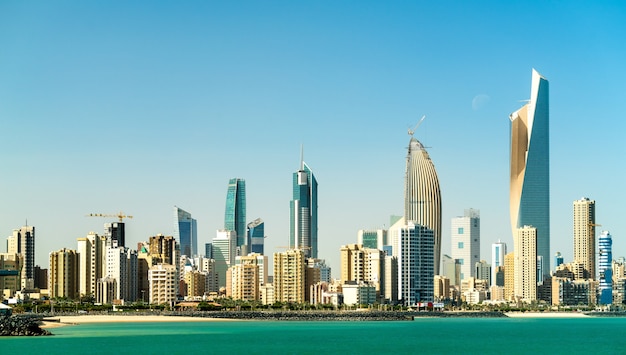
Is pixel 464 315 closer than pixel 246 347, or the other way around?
pixel 246 347

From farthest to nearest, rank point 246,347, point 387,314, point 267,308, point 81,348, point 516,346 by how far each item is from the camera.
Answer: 1. point 267,308
2. point 387,314
3. point 516,346
4. point 246,347
5. point 81,348

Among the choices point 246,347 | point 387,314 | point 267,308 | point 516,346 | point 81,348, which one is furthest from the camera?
point 267,308

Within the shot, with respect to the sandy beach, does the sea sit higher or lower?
higher

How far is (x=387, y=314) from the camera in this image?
6929 inches

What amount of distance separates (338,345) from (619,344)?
96.4 ft

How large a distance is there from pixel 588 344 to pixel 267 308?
95.2m

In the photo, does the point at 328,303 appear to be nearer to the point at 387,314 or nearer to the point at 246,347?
the point at 387,314

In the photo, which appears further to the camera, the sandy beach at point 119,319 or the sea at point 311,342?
the sandy beach at point 119,319

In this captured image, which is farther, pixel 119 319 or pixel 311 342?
pixel 119 319

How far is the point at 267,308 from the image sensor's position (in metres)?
192

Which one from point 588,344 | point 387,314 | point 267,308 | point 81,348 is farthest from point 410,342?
point 267,308

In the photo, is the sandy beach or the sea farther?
the sandy beach

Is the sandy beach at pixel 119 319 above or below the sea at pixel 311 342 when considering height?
below

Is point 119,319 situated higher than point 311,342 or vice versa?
point 311,342
